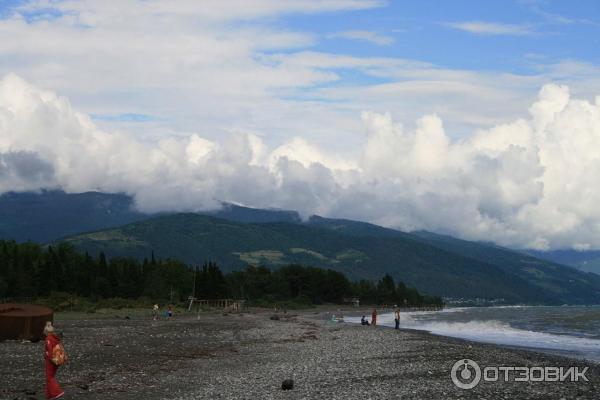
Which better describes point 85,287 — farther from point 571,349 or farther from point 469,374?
point 469,374

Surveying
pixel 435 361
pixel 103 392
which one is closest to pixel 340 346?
pixel 435 361

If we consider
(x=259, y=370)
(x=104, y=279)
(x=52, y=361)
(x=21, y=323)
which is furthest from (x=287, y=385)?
(x=104, y=279)

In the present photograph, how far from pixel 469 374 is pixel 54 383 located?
18.1 metres

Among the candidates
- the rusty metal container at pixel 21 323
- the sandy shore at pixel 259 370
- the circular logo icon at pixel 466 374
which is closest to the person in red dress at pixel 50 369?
the sandy shore at pixel 259 370

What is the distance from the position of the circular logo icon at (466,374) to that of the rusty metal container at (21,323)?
28665mm

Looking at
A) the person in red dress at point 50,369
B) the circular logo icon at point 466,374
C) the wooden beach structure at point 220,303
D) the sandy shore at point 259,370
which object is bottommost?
the wooden beach structure at point 220,303

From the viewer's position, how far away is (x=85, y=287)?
134625 millimetres

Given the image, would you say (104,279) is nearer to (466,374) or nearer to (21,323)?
(21,323)
